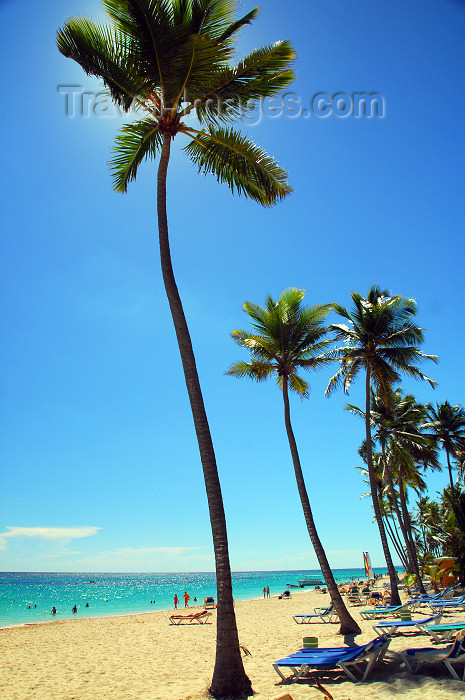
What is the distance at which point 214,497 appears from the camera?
23.8ft

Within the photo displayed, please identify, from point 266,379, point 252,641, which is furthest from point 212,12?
point 252,641

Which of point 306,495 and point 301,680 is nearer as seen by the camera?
point 301,680

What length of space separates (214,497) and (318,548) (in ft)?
24.1

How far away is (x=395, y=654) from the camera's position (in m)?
8.53

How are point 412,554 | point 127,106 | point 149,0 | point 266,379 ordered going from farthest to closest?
point 412,554 < point 266,379 < point 127,106 < point 149,0

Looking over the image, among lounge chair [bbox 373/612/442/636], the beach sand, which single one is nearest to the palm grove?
the beach sand

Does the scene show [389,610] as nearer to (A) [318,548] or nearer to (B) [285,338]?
(A) [318,548]

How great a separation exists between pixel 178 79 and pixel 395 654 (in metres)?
12.3

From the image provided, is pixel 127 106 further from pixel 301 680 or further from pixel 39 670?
pixel 39 670

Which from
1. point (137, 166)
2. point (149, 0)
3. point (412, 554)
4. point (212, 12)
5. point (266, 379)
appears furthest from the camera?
point (412, 554)

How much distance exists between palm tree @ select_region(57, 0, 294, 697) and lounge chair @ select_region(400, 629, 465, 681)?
329 centimetres

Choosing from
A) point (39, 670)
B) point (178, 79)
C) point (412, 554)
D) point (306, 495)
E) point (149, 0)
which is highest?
point (149, 0)

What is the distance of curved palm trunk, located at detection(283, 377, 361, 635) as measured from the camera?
12422mm

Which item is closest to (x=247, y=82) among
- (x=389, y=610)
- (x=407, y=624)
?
(x=407, y=624)
